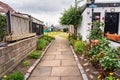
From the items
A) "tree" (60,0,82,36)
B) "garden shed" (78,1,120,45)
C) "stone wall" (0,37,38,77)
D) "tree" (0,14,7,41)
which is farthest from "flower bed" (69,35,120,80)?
"tree" (60,0,82,36)

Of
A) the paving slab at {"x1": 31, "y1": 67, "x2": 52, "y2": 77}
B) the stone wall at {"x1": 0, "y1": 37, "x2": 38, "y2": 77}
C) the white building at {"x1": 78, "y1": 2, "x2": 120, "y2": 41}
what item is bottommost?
the paving slab at {"x1": 31, "y1": 67, "x2": 52, "y2": 77}

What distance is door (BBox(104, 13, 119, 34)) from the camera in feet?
→ 47.9

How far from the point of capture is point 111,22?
1485cm

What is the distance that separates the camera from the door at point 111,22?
14602mm

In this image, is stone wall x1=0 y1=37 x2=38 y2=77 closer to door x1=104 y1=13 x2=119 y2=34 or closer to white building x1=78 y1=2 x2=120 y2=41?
white building x1=78 y1=2 x2=120 y2=41

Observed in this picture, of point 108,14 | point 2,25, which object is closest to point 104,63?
point 2,25

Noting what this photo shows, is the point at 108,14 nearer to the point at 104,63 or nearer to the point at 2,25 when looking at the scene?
the point at 2,25

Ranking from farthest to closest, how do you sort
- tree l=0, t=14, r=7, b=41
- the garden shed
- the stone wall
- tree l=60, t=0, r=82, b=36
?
tree l=60, t=0, r=82, b=36, the garden shed, tree l=0, t=14, r=7, b=41, the stone wall

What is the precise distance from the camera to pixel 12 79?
15.9ft

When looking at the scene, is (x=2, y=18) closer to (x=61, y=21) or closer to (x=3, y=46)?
(x=3, y=46)


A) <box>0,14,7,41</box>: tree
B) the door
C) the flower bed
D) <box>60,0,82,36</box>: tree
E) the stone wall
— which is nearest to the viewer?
the flower bed

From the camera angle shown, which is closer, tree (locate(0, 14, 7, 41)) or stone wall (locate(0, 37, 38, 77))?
stone wall (locate(0, 37, 38, 77))

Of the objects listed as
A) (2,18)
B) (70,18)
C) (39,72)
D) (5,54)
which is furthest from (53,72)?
(70,18)

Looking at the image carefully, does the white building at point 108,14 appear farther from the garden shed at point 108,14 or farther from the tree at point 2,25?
the tree at point 2,25
